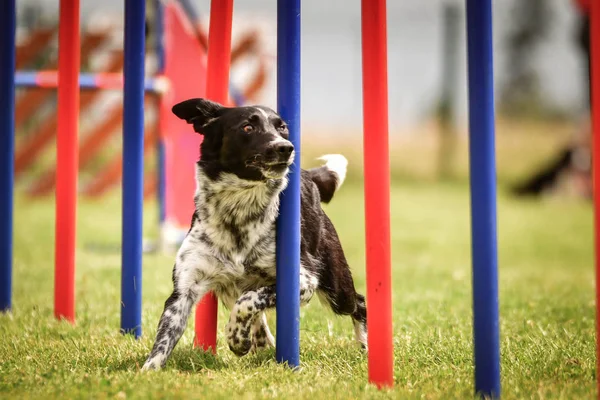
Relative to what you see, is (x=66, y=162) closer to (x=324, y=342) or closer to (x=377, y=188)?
(x=324, y=342)

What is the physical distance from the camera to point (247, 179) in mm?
3527

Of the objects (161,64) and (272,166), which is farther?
(161,64)

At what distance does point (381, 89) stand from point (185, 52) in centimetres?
569

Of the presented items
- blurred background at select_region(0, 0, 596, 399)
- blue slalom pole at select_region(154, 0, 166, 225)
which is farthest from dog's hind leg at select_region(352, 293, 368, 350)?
blue slalom pole at select_region(154, 0, 166, 225)

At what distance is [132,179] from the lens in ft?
13.3

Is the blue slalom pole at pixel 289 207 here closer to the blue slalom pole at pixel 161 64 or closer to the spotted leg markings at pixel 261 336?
the spotted leg markings at pixel 261 336

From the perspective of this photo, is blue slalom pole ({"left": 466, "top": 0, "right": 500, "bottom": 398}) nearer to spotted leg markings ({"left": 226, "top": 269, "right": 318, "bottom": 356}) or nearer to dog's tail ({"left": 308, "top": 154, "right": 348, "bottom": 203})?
spotted leg markings ({"left": 226, "top": 269, "right": 318, "bottom": 356})

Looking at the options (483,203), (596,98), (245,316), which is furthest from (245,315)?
(596,98)

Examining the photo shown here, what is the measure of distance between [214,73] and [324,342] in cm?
156

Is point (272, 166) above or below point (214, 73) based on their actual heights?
below

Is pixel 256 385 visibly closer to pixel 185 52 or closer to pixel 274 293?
pixel 274 293


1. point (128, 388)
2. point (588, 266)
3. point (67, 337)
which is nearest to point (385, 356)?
point (128, 388)

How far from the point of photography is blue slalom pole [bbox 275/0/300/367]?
3246 millimetres

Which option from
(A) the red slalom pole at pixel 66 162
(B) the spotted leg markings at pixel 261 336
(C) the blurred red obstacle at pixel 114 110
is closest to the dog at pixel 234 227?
(B) the spotted leg markings at pixel 261 336
